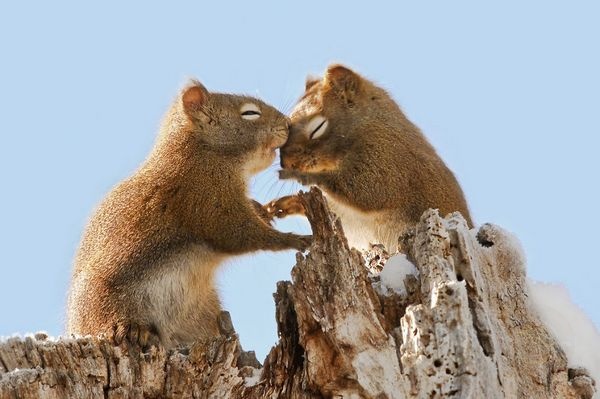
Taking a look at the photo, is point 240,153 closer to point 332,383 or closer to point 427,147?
point 427,147

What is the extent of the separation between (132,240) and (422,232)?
1.97 metres

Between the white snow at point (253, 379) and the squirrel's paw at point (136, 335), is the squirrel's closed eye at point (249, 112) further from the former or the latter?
the white snow at point (253, 379)

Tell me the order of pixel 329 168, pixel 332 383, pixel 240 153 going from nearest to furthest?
pixel 332 383, pixel 240 153, pixel 329 168

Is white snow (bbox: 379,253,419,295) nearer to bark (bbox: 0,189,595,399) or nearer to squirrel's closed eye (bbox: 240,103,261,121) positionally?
bark (bbox: 0,189,595,399)

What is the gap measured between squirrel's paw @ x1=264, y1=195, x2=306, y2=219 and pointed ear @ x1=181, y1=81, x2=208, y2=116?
93 centimetres

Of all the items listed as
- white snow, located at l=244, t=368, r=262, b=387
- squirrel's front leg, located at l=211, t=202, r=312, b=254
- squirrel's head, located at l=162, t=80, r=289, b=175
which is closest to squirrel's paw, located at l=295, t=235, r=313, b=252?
squirrel's front leg, located at l=211, t=202, r=312, b=254

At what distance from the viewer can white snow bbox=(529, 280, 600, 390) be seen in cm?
593

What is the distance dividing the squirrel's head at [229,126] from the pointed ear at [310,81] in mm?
1128

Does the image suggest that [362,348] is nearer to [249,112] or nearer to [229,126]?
[229,126]

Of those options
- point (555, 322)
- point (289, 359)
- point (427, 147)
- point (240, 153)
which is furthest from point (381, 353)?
point (427, 147)

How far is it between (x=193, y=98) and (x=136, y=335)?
2.08 m

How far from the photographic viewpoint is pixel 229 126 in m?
7.67

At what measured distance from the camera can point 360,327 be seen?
212 inches

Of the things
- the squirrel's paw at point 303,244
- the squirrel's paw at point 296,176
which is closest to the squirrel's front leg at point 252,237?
the squirrel's paw at point 303,244
